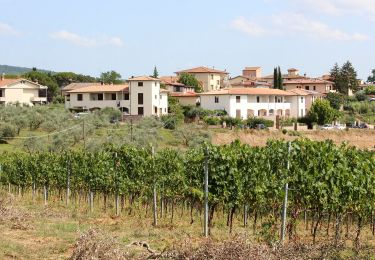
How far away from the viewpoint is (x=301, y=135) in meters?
57.4

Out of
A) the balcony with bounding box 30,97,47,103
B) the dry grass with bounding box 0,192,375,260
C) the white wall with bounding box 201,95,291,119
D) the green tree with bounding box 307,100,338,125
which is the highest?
the balcony with bounding box 30,97,47,103

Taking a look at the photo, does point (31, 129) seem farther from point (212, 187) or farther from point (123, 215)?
point (212, 187)

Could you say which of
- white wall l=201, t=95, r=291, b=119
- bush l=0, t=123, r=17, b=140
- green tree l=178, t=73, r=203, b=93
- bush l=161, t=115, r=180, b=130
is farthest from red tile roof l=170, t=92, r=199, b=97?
bush l=0, t=123, r=17, b=140

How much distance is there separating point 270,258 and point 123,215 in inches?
427

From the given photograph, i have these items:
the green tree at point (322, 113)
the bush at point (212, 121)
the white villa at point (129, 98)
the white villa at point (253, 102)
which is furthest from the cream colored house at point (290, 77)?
the bush at point (212, 121)

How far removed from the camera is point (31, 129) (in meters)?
51.9

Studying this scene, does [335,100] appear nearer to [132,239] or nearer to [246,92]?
[246,92]

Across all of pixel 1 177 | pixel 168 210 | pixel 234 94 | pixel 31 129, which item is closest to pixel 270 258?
pixel 168 210

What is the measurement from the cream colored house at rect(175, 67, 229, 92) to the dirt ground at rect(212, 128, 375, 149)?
41.7 meters

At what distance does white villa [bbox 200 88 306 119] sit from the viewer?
71062mm

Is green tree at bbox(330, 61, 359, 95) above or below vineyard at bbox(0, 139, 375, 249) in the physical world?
above

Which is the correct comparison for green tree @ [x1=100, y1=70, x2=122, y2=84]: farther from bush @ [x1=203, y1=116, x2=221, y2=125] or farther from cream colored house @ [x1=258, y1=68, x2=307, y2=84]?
bush @ [x1=203, y1=116, x2=221, y2=125]

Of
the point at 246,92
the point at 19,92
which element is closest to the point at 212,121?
the point at 246,92

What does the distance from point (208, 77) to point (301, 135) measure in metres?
48.7
